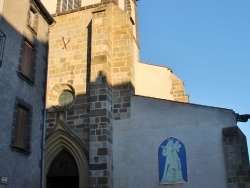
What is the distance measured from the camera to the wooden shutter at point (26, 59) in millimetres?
9054

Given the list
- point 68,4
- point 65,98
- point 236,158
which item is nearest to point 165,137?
point 236,158

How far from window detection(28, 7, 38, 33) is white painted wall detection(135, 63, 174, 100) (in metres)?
5.10

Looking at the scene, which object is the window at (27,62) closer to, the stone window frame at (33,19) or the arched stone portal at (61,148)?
the stone window frame at (33,19)

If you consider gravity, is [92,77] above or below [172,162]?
above

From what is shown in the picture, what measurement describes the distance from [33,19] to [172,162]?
19.5 ft

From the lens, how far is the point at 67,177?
448 inches

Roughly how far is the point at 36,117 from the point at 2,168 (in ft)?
6.94

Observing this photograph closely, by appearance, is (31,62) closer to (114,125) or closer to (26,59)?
(26,59)

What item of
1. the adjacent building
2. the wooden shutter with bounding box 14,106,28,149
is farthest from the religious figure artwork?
the wooden shutter with bounding box 14,106,28,149

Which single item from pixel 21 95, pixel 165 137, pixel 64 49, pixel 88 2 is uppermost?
pixel 88 2

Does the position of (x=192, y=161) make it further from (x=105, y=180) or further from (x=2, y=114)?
(x=2, y=114)

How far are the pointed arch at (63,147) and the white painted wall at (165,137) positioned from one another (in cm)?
111

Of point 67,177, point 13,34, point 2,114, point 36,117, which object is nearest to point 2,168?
point 2,114

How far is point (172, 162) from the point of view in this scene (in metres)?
9.87
